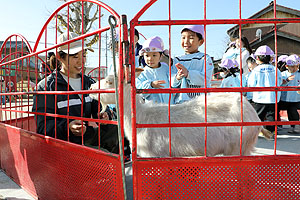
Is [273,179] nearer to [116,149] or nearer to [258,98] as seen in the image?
[116,149]

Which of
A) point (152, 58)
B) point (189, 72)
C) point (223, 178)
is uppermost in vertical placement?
point (152, 58)

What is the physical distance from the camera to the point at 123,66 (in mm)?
1544

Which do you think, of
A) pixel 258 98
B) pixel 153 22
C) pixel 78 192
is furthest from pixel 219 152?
pixel 258 98

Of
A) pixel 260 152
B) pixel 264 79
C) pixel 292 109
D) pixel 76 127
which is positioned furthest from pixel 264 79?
pixel 76 127

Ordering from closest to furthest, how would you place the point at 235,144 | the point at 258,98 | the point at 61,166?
the point at 61,166 → the point at 235,144 → the point at 258,98

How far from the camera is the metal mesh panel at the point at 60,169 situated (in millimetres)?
1660

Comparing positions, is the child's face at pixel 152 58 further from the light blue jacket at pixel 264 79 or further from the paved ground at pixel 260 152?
the light blue jacket at pixel 264 79

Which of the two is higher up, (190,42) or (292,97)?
(190,42)

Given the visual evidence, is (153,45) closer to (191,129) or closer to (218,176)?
(191,129)

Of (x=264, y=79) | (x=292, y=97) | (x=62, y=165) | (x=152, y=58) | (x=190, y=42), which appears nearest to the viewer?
(x=62, y=165)

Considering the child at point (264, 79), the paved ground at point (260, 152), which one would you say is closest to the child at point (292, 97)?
the paved ground at point (260, 152)

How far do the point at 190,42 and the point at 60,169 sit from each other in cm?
197

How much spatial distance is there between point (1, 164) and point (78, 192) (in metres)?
2.23

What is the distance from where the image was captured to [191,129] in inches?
88.3
